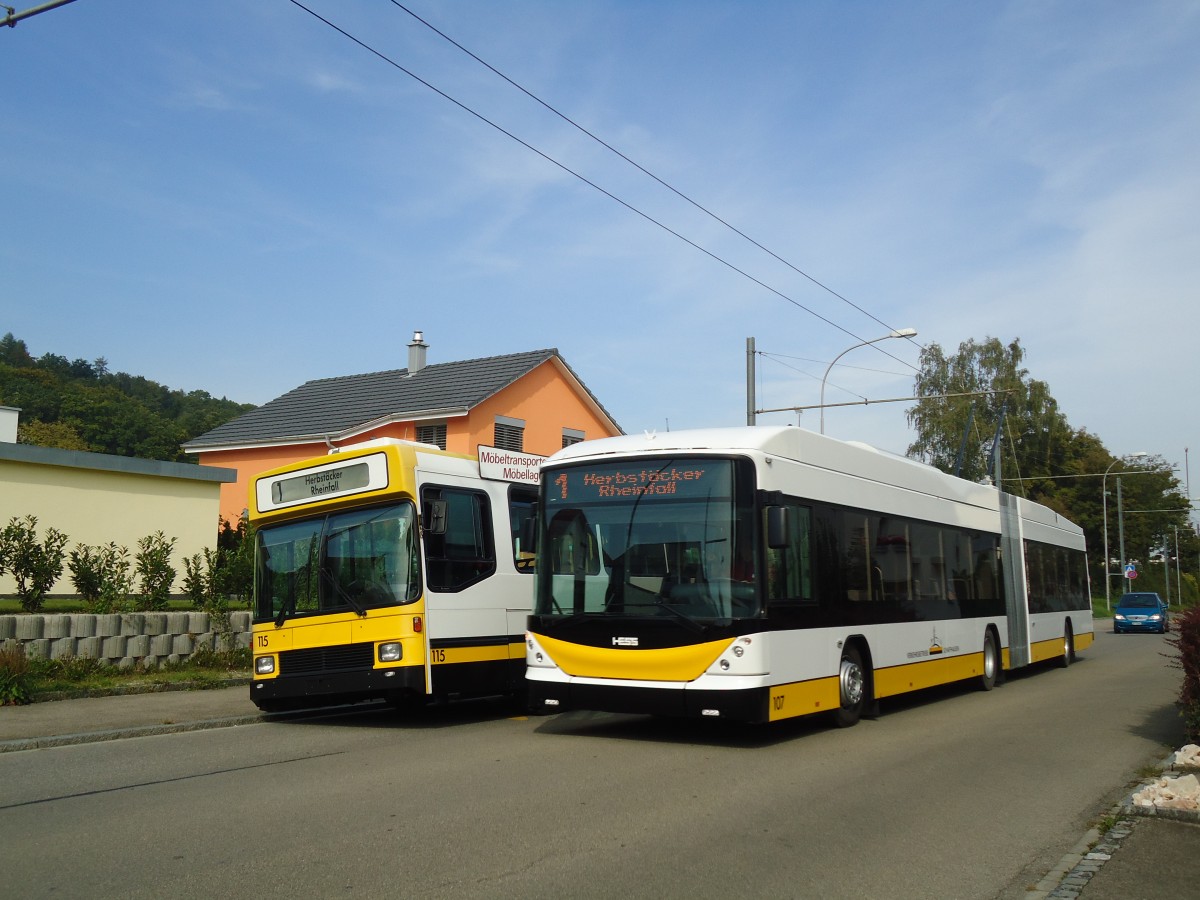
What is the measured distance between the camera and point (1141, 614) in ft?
138

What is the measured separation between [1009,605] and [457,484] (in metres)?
10.5

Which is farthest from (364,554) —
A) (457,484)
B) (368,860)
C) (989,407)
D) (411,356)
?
(989,407)

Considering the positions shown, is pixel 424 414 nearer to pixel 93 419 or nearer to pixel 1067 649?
pixel 1067 649

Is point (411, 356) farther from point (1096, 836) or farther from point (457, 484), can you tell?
point (1096, 836)

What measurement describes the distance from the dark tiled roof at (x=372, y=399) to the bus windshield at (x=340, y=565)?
19.9m

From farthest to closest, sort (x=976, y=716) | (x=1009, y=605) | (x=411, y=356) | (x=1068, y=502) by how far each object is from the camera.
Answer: (x=1068, y=502), (x=411, y=356), (x=1009, y=605), (x=976, y=716)

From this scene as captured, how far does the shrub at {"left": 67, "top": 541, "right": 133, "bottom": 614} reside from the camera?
15.3 metres

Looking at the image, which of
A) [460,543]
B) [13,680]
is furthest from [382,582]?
[13,680]

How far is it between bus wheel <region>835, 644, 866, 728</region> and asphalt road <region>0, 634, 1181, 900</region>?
0.28 m

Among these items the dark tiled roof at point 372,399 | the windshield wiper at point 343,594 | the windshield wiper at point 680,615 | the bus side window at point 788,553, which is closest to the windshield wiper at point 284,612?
the windshield wiper at point 343,594

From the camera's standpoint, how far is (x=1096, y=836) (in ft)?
22.3

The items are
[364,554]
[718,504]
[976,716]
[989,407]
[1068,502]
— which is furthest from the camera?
[1068,502]

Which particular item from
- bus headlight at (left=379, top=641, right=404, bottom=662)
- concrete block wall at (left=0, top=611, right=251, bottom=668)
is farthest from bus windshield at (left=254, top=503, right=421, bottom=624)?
concrete block wall at (left=0, top=611, right=251, bottom=668)

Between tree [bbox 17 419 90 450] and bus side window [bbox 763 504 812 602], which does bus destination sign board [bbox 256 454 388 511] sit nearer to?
bus side window [bbox 763 504 812 602]
